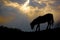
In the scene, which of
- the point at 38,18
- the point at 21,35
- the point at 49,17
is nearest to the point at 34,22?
the point at 38,18

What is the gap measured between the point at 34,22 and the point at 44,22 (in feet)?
5.03

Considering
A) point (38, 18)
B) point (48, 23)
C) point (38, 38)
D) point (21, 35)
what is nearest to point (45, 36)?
point (38, 38)

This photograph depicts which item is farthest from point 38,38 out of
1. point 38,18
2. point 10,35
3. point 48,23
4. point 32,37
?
point 38,18

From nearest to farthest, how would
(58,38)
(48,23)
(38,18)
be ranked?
(58,38), (48,23), (38,18)

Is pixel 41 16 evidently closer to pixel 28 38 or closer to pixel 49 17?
pixel 49 17

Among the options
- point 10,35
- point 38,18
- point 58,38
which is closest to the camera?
point 58,38

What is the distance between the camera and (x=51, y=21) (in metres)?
19.6

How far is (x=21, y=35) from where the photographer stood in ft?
23.9

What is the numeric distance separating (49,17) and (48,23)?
95cm

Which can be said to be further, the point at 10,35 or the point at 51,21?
the point at 51,21

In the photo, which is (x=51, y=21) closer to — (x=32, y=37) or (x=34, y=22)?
(x=34, y=22)

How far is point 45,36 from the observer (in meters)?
6.98

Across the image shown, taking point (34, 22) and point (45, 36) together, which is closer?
point (45, 36)

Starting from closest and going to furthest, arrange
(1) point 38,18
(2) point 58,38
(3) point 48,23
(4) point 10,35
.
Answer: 1. (2) point 58,38
2. (4) point 10,35
3. (3) point 48,23
4. (1) point 38,18
